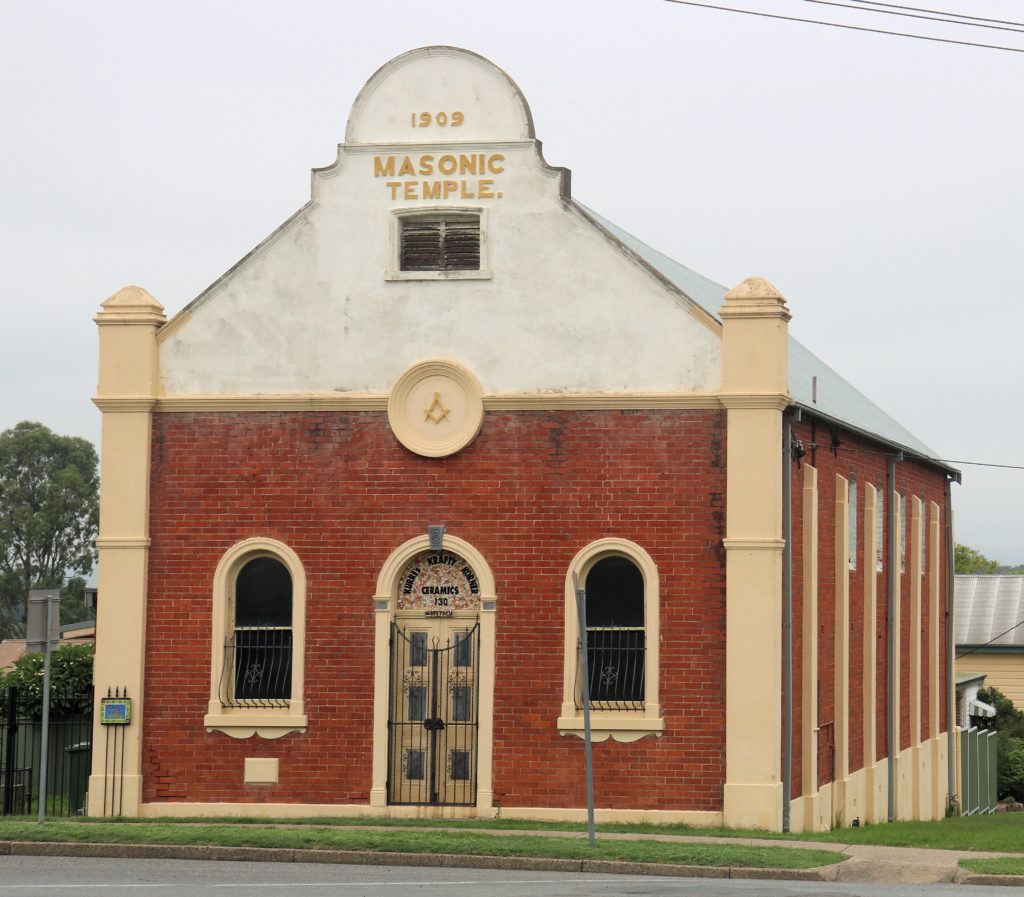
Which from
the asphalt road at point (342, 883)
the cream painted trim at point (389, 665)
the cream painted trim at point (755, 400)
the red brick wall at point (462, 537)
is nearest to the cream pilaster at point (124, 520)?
the red brick wall at point (462, 537)

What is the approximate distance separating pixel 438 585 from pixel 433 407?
2.18 meters

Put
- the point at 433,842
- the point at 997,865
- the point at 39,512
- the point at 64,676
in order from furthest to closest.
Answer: the point at 39,512
the point at 64,676
the point at 433,842
the point at 997,865

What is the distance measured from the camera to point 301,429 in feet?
69.8

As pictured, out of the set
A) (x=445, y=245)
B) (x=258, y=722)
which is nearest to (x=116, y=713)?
(x=258, y=722)

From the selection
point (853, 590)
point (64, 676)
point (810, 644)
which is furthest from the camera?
point (64, 676)

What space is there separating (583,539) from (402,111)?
5.76 metres

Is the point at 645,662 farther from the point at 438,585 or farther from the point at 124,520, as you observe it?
the point at 124,520

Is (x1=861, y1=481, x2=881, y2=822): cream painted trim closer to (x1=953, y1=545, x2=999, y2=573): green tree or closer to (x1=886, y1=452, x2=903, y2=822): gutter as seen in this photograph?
(x1=886, y1=452, x2=903, y2=822): gutter

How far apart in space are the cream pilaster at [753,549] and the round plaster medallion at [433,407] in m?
3.17

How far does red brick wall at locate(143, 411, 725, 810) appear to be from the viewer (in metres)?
20.3

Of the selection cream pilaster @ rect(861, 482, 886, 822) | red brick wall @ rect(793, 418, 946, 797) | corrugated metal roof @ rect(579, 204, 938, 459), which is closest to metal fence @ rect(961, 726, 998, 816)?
red brick wall @ rect(793, 418, 946, 797)

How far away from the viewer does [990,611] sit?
169 feet

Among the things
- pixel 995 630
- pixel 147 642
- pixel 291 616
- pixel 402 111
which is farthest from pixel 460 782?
pixel 995 630

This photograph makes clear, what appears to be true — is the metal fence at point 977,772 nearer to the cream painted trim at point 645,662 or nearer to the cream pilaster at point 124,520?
the cream painted trim at point 645,662
